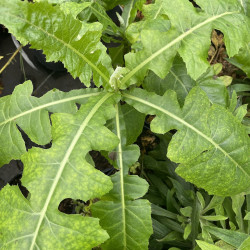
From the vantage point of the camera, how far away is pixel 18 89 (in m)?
1.02

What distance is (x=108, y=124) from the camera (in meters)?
1.09

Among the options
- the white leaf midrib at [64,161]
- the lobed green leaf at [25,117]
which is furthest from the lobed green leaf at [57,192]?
the lobed green leaf at [25,117]

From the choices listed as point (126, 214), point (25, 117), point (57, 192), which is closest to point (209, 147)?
point (126, 214)

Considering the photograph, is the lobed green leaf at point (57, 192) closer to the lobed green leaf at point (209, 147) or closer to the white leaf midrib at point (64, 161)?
the white leaf midrib at point (64, 161)

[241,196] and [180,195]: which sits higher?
[241,196]

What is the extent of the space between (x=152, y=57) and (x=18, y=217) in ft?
1.89

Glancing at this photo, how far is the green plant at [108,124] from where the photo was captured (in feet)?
2.59

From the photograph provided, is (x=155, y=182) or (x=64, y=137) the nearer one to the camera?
(x=64, y=137)

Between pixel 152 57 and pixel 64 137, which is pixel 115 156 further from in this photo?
pixel 152 57

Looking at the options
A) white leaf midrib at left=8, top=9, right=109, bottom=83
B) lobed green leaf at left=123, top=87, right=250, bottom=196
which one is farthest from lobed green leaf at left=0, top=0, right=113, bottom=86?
lobed green leaf at left=123, top=87, right=250, bottom=196

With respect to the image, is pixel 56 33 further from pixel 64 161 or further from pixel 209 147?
pixel 209 147

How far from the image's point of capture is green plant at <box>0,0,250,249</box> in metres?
0.79

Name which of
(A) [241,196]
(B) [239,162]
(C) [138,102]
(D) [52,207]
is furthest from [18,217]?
(A) [241,196]

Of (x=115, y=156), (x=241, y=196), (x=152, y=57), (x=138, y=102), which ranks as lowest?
(x=241, y=196)
